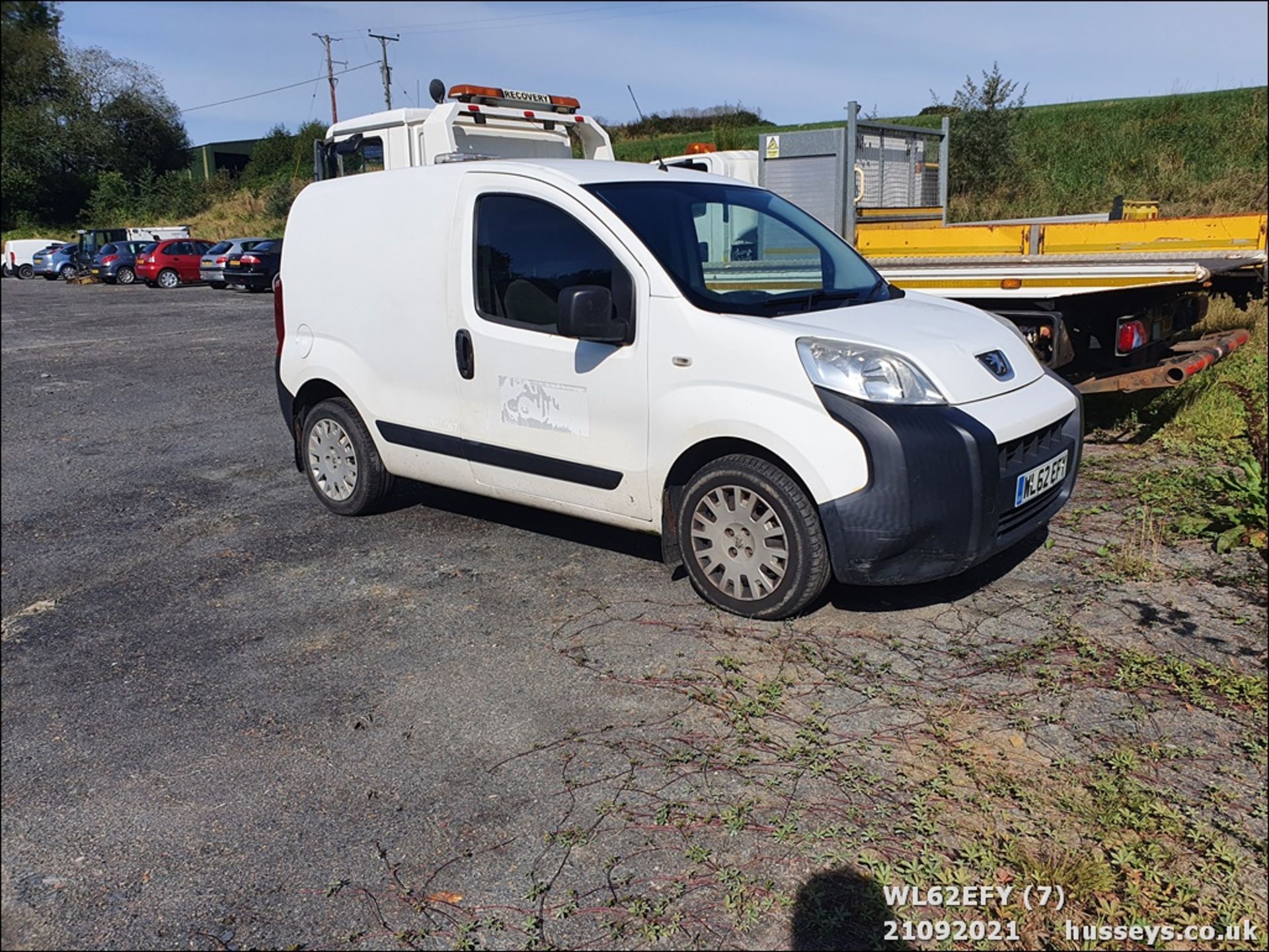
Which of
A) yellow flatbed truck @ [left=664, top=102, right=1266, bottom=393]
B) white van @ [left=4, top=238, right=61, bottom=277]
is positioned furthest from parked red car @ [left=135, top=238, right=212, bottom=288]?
white van @ [left=4, top=238, right=61, bottom=277]

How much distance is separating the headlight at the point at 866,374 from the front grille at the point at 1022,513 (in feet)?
1.93

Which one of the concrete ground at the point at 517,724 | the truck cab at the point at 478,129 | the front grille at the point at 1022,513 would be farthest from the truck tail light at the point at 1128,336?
the truck cab at the point at 478,129

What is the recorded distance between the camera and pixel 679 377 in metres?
4.35

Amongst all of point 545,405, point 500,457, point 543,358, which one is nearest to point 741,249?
point 543,358

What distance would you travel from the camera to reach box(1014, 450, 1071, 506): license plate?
4.25 meters

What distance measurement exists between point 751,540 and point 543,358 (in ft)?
4.15

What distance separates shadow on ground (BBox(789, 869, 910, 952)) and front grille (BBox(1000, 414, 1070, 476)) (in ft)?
6.67

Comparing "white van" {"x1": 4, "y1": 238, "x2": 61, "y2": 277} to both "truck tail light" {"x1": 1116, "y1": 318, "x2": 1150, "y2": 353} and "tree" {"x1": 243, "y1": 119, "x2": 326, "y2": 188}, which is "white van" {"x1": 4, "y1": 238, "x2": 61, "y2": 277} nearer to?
"tree" {"x1": 243, "y1": 119, "x2": 326, "y2": 188}

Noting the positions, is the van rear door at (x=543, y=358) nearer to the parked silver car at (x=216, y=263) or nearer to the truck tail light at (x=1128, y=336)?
the truck tail light at (x=1128, y=336)

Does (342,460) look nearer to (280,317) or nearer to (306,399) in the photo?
(306,399)

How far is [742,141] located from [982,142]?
1116 cm

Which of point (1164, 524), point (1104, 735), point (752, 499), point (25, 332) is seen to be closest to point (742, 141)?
point (1164, 524)

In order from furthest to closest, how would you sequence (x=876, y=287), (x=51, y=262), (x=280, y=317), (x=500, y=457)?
(x=280, y=317)
(x=876, y=287)
(x=500, y=457)
(x=51, y=262)

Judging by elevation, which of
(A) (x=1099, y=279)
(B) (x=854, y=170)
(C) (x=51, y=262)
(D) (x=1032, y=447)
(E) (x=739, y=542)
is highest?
(B) (x=854, y=170)
